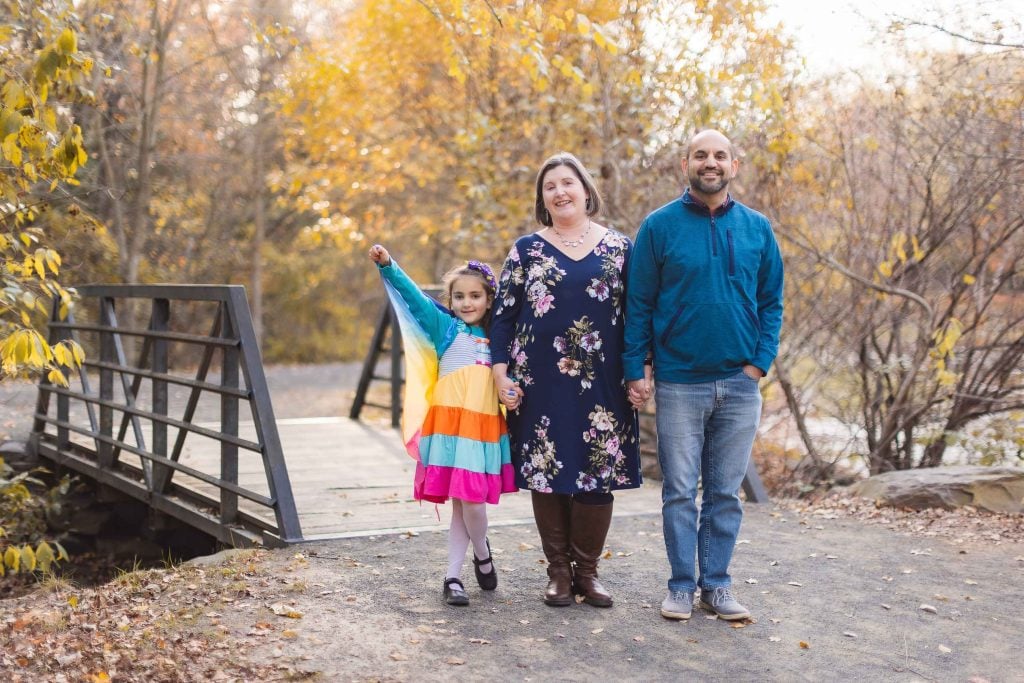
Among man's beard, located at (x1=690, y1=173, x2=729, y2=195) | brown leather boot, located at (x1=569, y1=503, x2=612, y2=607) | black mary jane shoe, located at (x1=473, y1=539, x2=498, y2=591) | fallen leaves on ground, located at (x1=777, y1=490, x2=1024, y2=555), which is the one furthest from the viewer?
fallen leaves on ground, located at (x1=777, y1=490, x2=1024, y2=555)

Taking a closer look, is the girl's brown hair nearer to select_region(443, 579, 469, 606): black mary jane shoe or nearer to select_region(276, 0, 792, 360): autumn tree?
select_region(443, 579, 469, 606): black mary jane shoe

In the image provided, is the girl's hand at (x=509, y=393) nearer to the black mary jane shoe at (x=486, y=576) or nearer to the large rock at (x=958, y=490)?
the black mary jane shoe at (x=486, y=576)

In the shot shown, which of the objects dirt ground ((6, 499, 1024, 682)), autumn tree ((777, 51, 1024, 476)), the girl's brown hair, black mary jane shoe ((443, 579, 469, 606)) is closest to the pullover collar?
the girl's brown hair

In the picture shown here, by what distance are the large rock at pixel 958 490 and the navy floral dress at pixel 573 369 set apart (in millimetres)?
2953

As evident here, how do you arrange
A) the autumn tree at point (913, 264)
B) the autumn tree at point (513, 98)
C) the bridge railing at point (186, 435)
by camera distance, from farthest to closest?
the autumn tree at point (513, 98) → the autumn tree at point (913, 264) → the bridge railing at point (186, 435)

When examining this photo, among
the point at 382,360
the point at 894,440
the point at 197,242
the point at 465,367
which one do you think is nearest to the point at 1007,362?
the point at 894,440

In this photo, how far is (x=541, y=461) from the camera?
3.93 metres

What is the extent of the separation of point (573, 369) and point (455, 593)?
3.47 feet

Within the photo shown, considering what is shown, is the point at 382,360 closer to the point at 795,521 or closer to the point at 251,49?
the point at 251,49

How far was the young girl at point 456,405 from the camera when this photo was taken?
4.02 m

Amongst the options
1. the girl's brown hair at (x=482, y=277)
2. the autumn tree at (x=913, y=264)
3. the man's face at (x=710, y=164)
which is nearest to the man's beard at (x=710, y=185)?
the man's face at (x=710, y=164)

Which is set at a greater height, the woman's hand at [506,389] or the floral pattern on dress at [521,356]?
the floral pattern on dress at [521,356]

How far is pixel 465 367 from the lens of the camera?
4094mm

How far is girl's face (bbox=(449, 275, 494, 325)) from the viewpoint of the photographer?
416 centimetres
